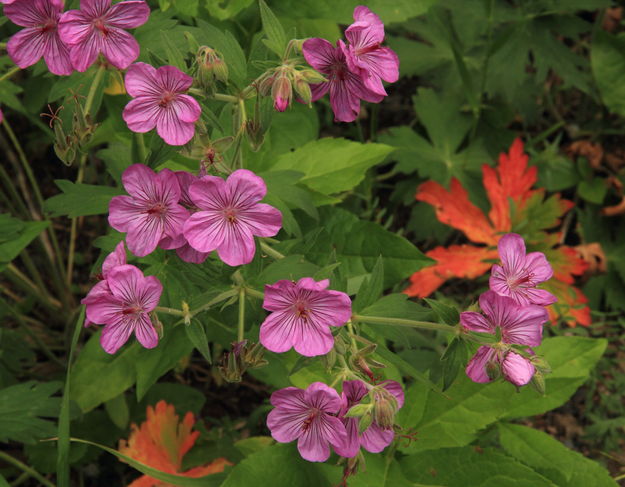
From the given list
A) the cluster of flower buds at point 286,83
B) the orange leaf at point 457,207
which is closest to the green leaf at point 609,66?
the orange leaf at point 457,207

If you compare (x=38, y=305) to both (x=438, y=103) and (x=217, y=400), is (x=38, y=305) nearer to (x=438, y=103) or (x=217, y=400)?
(x=217, y=400)

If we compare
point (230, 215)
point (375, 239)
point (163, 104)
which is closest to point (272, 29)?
point (163, 104)

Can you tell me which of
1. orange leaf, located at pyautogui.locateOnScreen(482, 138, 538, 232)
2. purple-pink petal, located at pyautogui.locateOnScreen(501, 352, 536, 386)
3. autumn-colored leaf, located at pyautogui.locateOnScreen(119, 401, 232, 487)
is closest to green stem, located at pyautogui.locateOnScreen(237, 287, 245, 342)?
purple-pink petal, located at pyautogui.locateOnScreen(501, 352, 536, 386)

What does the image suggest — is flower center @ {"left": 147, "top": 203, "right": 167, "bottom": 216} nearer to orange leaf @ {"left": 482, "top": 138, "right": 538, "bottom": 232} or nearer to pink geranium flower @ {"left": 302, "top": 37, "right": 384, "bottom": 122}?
pink geranium flower @ {"left": 302, "top": 37, "right": 384, "bottom": 122}

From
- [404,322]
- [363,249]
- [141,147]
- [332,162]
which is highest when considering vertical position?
[141,147]

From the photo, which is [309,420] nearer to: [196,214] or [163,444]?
[196,214]

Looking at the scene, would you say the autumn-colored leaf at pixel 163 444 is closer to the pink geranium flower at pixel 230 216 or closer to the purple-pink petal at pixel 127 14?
the pink geranium flower at pixel 230 216
